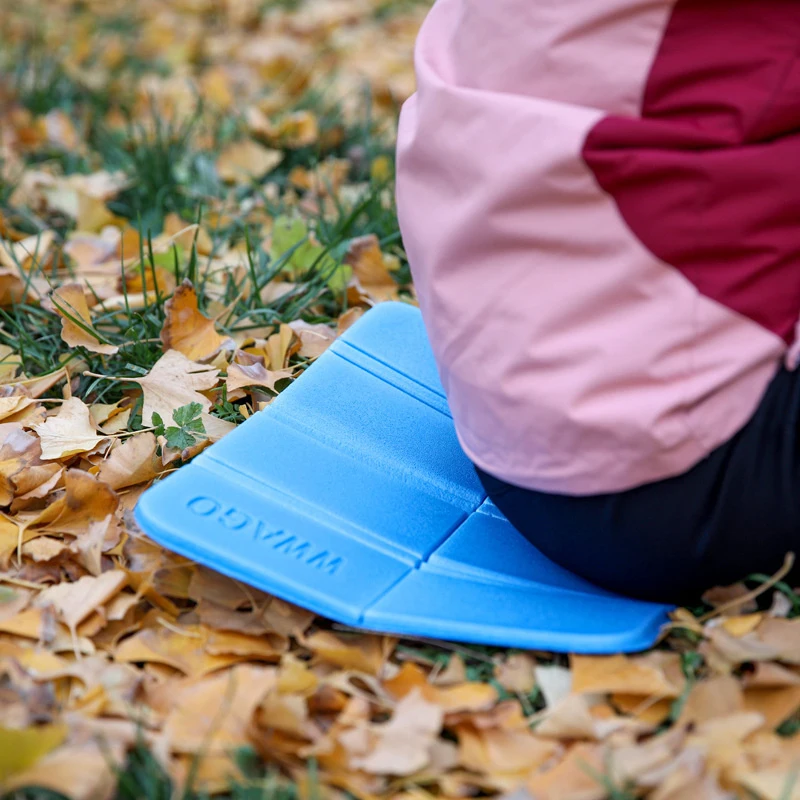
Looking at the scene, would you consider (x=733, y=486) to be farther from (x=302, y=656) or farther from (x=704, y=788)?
(x=302, y=656)

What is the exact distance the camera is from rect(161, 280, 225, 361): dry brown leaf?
4.99 feet

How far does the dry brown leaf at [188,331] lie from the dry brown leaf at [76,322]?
0.27 ft

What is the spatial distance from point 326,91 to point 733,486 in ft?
6.41

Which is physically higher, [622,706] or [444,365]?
[444,365]

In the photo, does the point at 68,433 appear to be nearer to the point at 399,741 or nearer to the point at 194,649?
the point at 194,649

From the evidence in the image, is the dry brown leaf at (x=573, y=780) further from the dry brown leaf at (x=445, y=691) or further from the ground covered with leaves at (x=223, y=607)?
the dry brown leaf at (x=445, y=691)

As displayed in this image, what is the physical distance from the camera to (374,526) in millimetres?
1188

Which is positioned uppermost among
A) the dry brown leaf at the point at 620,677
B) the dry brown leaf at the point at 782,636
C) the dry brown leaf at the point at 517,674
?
the dry brown leaf at the point at 782,636

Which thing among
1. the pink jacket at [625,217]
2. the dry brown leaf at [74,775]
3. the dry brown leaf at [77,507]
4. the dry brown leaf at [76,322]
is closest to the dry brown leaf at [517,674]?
the pink jacket at [625,217]

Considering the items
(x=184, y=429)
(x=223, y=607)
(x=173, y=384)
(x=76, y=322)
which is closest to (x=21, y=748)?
(x=223, y=607)

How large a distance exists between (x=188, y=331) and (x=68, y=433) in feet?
0.84

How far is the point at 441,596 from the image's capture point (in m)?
1.10

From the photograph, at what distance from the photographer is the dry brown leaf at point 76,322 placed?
4.91ft

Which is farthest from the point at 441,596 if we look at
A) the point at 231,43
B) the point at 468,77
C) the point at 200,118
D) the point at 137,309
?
the point at 231,43
